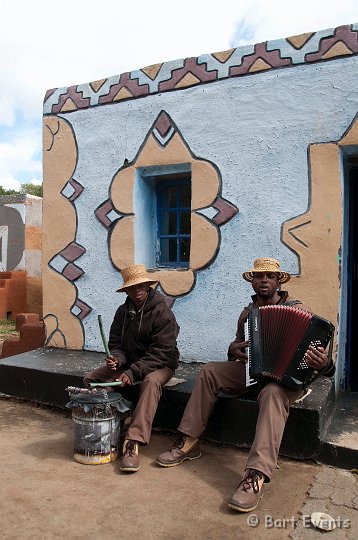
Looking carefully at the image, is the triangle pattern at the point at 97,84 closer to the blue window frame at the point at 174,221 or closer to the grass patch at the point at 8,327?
the blue window frame at the point at 174,221

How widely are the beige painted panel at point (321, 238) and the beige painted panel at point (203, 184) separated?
3.00ft

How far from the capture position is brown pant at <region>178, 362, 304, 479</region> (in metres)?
3.20

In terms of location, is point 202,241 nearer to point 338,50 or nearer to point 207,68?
point 207,68

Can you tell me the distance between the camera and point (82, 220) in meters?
5.98

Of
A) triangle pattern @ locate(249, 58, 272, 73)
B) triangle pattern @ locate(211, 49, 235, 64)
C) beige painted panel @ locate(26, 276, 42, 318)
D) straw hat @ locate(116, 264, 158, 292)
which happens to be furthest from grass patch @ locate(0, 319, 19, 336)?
triangle pattern @ locate(249, 58, 272, 73)

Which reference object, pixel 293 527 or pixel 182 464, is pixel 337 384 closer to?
pixel 182 464

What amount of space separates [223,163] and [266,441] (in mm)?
2859

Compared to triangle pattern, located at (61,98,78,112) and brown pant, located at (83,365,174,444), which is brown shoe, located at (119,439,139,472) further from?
triangle pattern, located at (61,98,78,112)

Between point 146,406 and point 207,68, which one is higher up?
point 207,68

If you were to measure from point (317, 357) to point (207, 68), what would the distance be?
3287 mm

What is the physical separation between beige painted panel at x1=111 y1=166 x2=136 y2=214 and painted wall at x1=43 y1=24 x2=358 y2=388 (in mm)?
14

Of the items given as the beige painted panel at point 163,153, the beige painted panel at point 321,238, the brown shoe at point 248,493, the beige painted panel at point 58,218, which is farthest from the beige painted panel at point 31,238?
the brown shoe at point 248,493

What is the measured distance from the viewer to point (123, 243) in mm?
5664

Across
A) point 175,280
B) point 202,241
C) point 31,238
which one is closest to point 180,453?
point 175,280
